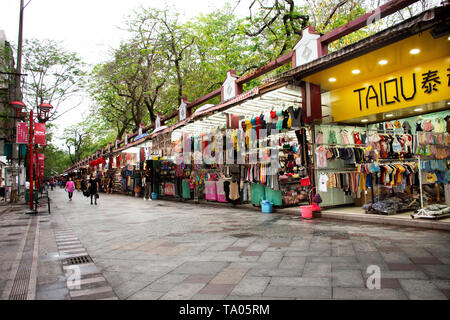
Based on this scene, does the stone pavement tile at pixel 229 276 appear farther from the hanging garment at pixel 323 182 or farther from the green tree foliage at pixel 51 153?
the green tree foliage at pixel 51 153

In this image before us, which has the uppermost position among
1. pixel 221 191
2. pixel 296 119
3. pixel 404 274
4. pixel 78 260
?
pixel 296 119

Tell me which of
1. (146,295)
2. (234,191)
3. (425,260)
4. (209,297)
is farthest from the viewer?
(234,191)

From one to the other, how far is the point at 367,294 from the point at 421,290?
606 millimetres

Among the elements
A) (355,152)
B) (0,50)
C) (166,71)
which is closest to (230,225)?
(355,152)

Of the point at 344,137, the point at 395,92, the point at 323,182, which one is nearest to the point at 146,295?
the point at 323,182

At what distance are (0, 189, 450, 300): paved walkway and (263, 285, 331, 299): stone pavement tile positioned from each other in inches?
0.4

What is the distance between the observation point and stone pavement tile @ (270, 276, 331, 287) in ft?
10.8

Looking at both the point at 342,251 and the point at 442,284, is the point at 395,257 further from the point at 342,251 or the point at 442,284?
the point at 442,284

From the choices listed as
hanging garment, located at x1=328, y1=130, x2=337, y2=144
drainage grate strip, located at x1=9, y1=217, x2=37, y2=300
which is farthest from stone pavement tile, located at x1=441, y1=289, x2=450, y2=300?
hanging garment, located at x1=328, y1=130, x2=337, y2=144

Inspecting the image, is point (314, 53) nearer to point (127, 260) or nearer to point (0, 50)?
point (127, 260)

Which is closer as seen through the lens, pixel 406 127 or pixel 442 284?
pixel 442 284

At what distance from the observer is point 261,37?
17.0 meters

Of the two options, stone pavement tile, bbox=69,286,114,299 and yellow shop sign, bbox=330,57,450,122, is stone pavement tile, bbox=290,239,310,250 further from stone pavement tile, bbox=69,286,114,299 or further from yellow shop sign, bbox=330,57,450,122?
yellow shop sign, bbox=330,57,450,122

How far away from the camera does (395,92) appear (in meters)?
7.11
